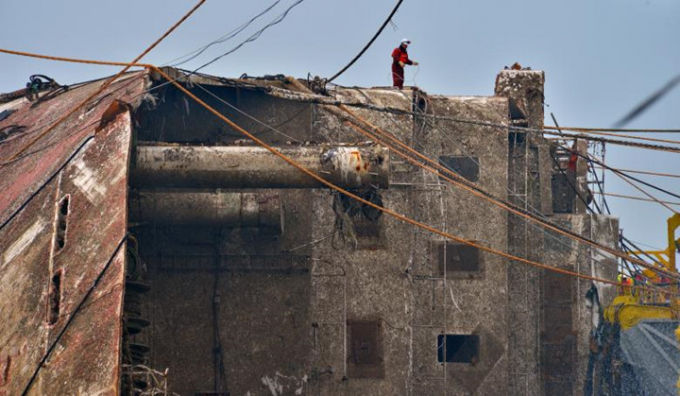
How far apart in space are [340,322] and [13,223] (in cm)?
773

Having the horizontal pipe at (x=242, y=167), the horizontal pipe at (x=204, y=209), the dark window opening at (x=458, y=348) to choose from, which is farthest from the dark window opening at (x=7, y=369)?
the dark window opening at (x=458, y=348)

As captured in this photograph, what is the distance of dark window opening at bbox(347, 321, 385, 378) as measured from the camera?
2536 centimetres

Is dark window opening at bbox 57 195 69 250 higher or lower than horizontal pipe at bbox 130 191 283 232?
lower

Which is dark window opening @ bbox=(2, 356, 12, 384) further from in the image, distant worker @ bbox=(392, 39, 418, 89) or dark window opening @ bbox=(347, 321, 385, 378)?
distant worker @ bbox=(392, 39, 418, 89)

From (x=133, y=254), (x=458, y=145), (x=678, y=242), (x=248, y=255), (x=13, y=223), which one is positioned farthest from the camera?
(x=678, y=242)

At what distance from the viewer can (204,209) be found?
23875 mm

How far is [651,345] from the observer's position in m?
27.2

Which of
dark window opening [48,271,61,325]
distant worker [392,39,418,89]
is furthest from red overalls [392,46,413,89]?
dark window opening [48,271,61,325]

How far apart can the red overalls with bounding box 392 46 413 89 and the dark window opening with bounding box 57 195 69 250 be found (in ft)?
31.8

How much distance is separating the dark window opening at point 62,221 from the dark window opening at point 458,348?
9458mm

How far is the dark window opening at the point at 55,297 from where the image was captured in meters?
19.8

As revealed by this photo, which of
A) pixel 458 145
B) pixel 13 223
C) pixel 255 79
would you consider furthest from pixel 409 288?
pixel 13 223

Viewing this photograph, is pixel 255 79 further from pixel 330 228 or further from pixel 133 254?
pixel 133 254

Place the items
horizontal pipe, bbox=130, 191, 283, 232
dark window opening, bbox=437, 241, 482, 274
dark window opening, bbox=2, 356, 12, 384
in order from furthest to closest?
dark window opening, bbox=437, 241, 482, 274, horizontal pipe, bbox=130, 191, 283, 232, dark window opening, bbox=2, 356, 12, 384
